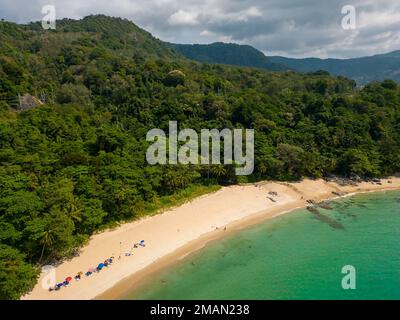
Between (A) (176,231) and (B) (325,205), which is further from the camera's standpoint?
(B) (325,205)

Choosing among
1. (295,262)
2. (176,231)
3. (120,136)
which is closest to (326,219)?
(295,262)

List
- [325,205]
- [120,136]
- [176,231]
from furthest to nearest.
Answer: [120,136] < [325,205] < [176,231]

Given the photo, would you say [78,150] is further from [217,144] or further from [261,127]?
[261,127]

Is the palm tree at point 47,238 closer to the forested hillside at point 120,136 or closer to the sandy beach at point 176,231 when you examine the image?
the forested hillside at point 120,136

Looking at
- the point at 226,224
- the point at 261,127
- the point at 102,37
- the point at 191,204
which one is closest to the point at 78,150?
the point at 191,204

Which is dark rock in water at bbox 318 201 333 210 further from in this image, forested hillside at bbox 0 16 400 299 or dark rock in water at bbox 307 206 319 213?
forested hillside at bbox 0 16 400 299

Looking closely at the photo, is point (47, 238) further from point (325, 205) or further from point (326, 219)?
point (325, 205)
